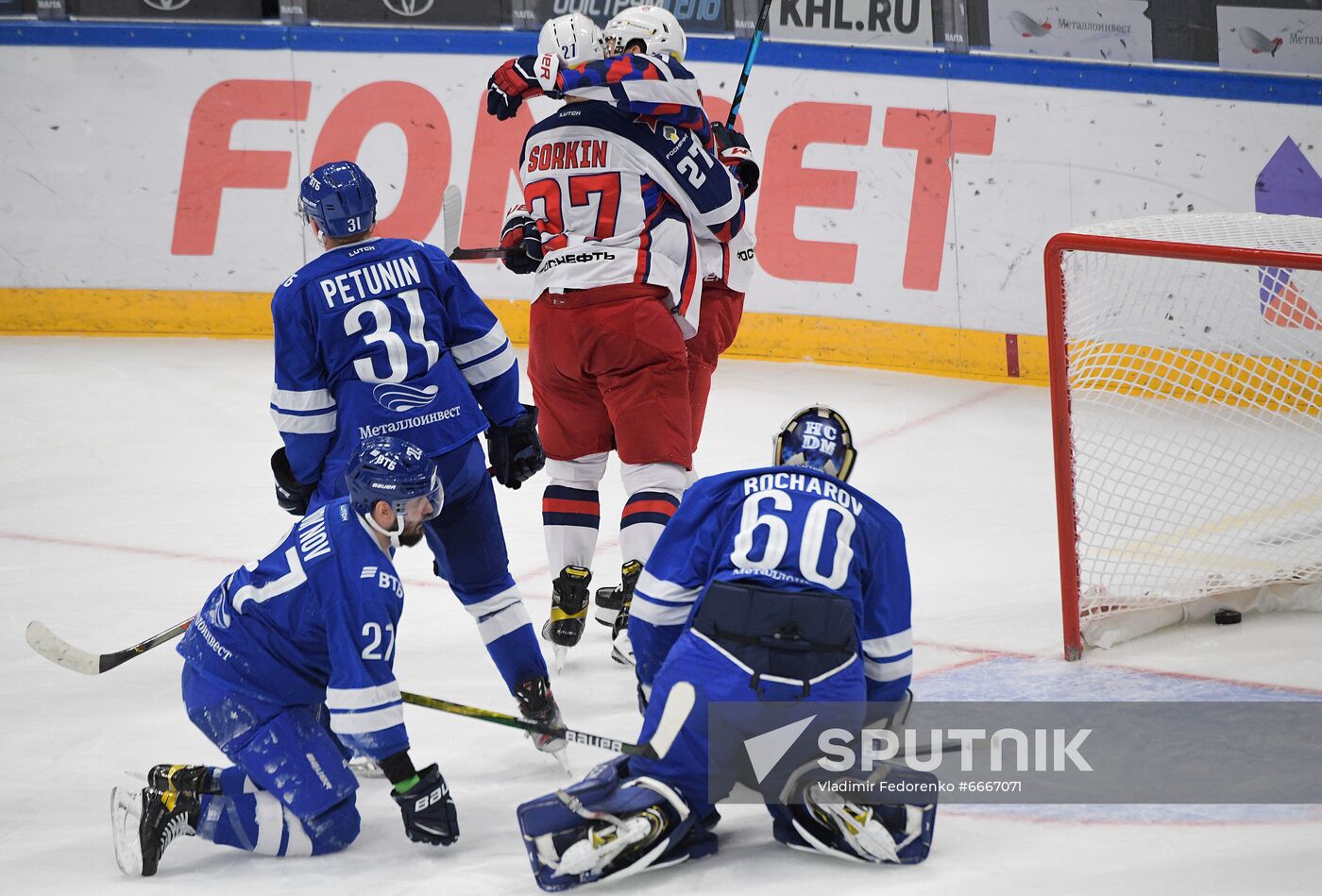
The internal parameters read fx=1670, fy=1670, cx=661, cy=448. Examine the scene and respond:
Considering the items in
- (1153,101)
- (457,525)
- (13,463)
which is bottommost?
(13,463)

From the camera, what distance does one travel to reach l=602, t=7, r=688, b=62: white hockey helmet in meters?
4.23

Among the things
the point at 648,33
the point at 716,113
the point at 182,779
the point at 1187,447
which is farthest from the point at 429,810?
the point at 716,113

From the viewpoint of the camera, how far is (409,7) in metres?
7.50

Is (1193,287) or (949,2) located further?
(949,2)

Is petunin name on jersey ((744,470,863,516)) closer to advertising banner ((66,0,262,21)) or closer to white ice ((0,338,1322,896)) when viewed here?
white ice ((0,338,1322,896))

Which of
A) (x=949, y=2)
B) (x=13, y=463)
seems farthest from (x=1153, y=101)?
(x=13, y=463)

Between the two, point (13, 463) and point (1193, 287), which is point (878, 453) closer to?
point (1193, 287)

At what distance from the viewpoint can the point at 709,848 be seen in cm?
288

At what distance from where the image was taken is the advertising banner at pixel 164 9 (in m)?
7.57

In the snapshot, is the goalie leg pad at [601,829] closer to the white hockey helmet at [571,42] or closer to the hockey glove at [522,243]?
the hockey glove at [522,243]

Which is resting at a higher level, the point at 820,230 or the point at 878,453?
the point at 820,230

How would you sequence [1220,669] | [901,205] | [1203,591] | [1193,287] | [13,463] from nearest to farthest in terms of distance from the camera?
[1220,669], [1203,591], [1193,287], [13,463], [901,205]

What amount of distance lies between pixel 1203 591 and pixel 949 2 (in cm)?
346

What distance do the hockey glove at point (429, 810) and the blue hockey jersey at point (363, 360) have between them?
0.73m
